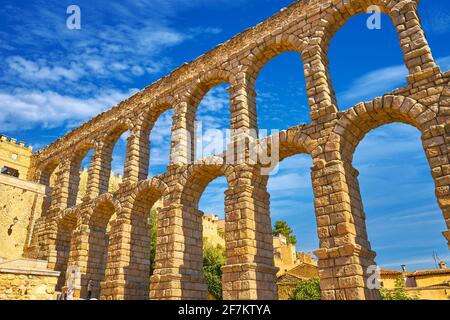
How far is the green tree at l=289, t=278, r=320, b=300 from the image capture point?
2670 cm

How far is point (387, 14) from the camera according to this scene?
11.9 m

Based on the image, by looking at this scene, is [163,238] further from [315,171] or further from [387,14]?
[387,14]

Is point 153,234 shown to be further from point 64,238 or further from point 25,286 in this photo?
point 25,286

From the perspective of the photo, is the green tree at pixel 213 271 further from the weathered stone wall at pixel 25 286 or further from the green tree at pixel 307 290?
the weathered stone wall at pixel 25 286

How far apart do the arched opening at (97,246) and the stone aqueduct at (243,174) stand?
0.06 m

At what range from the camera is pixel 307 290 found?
88.9 ft

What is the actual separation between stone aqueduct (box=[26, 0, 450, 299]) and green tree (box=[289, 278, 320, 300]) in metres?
15.3

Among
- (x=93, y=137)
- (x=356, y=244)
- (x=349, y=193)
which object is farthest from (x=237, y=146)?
(x=93, y=137)

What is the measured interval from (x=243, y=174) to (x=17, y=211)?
1659cm

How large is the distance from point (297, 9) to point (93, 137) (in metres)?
13.3

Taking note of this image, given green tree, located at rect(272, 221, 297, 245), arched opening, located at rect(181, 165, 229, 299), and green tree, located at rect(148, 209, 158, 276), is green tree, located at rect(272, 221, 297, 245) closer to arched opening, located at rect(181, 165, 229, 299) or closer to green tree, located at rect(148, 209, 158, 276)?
green tree, located at rect(148, 209, 158, 276)

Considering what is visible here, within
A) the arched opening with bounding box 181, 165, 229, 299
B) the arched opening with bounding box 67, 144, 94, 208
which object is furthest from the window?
the arched opening with bounding box 181, 165, 229, 299

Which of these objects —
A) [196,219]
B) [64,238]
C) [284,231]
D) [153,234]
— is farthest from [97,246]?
[284,231]

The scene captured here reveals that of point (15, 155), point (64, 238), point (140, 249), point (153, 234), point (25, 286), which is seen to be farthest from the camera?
point (15, 155)
